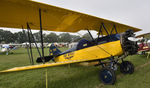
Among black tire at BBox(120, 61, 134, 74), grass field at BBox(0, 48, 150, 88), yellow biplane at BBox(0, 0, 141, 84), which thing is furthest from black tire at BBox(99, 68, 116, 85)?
black tire at BBox(120, 61, 134, 74)

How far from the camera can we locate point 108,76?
2.74 metres

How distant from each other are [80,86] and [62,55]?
2.03 metres

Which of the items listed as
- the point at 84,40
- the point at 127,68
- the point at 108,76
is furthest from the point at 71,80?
the point at 127,68

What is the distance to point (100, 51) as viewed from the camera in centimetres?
323

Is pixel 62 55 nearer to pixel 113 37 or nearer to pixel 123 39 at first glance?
pixel 113 37

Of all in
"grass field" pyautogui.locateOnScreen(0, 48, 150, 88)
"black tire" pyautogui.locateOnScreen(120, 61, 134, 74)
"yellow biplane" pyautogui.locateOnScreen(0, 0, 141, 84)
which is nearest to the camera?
"yellow biplane" pyautogui.locateOnScreen(0, 0, 141, 84)

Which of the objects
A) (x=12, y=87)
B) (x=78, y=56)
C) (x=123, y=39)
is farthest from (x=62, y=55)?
(x=123, y=39)

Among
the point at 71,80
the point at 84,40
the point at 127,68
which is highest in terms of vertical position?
the point at 84,40

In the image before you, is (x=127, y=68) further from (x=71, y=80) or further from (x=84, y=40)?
(x=71, y=80)

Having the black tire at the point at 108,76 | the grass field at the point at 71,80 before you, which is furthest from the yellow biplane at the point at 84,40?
the grass field at the point at 71,80

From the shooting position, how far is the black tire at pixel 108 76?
261 centimetres

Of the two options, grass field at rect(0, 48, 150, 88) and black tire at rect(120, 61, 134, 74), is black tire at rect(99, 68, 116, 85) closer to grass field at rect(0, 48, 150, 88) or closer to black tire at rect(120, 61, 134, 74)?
grass field at rect(0, 48, 150, 88)

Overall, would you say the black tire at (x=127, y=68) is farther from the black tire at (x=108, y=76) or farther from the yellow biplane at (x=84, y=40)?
the black tire at (x=108, y=76)

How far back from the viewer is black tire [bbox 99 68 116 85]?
2615mm
